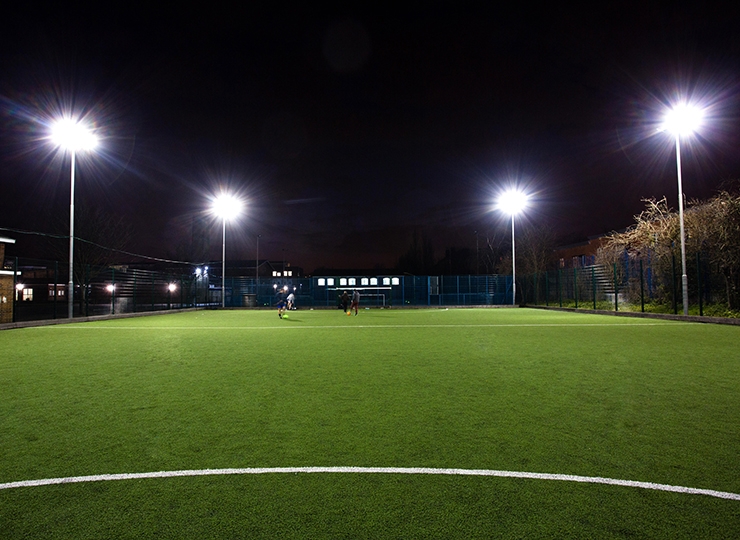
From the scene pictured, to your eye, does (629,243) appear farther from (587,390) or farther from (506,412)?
(506,412)

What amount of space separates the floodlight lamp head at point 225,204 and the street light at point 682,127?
27512 millimetres

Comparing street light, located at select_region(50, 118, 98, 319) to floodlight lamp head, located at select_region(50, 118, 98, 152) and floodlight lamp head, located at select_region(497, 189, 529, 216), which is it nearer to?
floodlight lamp head, located at select_region(50, 118, 98, 152)

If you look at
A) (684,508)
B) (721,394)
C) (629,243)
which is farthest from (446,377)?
(629,243)

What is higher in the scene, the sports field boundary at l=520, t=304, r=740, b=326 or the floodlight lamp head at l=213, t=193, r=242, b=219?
the floodlight lamp head at l=213, t=193, r=242, b=219

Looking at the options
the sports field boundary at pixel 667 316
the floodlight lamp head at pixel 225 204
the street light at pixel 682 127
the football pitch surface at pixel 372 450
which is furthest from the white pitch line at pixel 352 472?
Answer: the floodlight lamp head at pixel 225 204

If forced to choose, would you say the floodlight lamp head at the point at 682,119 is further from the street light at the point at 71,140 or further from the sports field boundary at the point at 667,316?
the street light at the point at 71,140

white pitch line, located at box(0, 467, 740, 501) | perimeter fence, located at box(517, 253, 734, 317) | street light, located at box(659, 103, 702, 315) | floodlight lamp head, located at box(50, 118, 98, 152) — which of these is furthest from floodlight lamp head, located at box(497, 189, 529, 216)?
white pitch line, located at box(0, 467, 740, 501)

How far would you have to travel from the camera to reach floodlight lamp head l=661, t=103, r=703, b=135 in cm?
1792

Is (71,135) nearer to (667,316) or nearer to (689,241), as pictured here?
(667,316)

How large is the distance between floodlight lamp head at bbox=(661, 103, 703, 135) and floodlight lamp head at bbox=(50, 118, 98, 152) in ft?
79.8

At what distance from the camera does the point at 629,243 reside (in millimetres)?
26344

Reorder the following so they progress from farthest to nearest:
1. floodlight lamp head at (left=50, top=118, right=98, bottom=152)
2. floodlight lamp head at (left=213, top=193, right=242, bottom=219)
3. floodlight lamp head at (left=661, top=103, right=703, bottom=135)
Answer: floodlight lamp head at (left=213, top=193, right=242, bottom=219), floodlight lamp head at (left=50, top=118, right=98, bottom=152), floodlight lamp head at (left=661, top=103, right=703, bottom=135)

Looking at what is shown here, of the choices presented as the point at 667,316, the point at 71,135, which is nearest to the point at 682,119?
the point at 667,316

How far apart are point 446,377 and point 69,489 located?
497 cm
